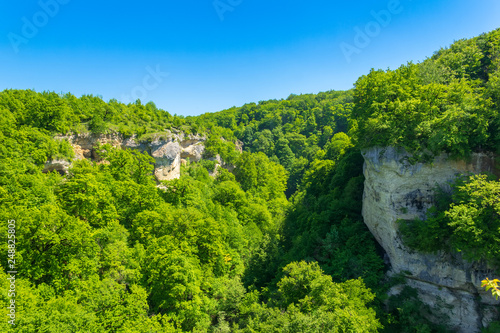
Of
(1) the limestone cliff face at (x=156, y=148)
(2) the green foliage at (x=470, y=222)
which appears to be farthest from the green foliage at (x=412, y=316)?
(1) the limestone cliff face at (x=156, y=148)

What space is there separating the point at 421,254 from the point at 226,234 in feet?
62.4

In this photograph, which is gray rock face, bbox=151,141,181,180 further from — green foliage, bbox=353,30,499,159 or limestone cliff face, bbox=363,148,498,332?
limestone cliff face, bbox=363,148,498,332

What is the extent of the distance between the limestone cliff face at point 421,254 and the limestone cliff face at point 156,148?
28282 millimetres

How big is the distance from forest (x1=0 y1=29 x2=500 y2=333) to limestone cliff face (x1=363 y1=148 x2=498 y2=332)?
941mm

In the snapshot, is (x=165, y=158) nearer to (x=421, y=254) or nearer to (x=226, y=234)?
(x=226, y=234)

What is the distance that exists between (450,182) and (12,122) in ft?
133

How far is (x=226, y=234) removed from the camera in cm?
2991

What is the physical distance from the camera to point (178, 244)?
22.2 meters

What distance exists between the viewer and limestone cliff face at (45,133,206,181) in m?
30.8

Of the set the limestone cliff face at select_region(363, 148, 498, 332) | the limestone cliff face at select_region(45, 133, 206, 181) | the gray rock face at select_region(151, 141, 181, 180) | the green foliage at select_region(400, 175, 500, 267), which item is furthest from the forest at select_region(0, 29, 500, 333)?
the gray rock face at select_region(151, 141, 181, 180)

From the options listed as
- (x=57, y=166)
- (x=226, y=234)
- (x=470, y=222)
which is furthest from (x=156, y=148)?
(x=470, y=222)

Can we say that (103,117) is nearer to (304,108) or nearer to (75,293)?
(75,293)

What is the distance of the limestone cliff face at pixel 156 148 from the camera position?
30844mm

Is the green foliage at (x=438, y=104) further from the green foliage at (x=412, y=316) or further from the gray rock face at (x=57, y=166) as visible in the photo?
the gray rock face at (x=57, y=166)
